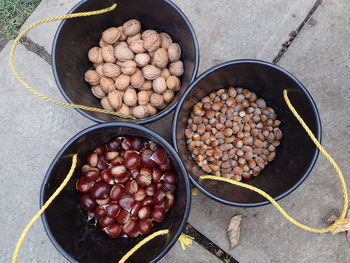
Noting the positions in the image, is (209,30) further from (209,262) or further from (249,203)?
(209,262)

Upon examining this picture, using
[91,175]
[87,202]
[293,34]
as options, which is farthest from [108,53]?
[293,34]

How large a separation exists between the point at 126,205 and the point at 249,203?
495 millimetres

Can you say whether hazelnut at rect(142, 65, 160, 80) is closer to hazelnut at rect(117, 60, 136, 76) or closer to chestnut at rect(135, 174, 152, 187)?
hazelnut at rect(117, 60, 136, 76)

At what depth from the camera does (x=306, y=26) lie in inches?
72.1

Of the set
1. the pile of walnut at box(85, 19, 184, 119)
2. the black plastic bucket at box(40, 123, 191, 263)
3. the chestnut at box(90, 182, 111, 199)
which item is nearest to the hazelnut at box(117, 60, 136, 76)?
the pile of walnut at box(85, 19, 184, 119)

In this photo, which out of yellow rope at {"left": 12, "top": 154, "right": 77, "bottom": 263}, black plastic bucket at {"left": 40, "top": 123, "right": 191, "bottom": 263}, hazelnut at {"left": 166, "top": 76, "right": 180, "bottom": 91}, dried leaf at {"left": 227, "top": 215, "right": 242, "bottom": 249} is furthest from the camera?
dried leaf at {"left": 227, "top": 215, "right": 242, "bottom": 249}

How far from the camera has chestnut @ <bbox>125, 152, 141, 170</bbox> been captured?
1.42m

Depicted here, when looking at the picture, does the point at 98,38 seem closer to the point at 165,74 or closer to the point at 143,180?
the point at 165,74

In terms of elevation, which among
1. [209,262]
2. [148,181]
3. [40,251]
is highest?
[148,181]

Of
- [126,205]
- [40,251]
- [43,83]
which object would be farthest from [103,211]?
[43,83]

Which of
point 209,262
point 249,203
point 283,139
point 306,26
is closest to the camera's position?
point 249,203

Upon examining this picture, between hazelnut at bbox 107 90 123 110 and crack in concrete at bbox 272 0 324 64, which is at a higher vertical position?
crack in concrete at bbox 272 0 324 64

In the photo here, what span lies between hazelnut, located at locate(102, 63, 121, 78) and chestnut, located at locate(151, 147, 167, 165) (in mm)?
398

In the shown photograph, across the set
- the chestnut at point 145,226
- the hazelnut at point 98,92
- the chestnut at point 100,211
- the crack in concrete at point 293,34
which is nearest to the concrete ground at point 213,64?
the crack in concrete at point 293,34
